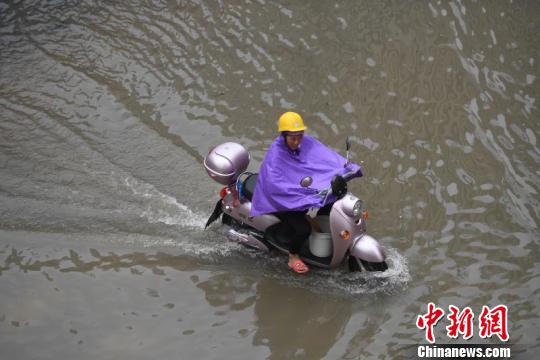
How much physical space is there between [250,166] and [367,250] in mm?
2513

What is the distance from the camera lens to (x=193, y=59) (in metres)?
9.85

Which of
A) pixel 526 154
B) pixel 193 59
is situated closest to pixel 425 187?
pixel 526 154

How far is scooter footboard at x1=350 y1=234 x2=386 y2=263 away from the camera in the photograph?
592 cm

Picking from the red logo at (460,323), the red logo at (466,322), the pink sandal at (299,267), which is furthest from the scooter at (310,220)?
the red logo at (460,323)

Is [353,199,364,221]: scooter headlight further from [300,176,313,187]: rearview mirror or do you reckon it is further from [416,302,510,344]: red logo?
[416,302,510,344]: red logo

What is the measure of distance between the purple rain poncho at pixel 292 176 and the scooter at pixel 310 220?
12 cm

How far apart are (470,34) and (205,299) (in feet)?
21.3

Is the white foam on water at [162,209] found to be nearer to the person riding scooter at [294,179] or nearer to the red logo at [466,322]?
the person riding scooter at [294,179]

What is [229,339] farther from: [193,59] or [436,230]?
[193,59]

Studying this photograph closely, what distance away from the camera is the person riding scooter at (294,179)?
235 inches

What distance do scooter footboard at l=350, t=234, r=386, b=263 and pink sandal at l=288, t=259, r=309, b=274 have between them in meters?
0.57

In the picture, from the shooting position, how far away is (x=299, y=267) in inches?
250

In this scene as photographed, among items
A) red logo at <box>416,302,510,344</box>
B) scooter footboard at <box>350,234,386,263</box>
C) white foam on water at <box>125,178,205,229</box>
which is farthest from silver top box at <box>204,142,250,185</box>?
red logo at <box>416,302,510,344</box>

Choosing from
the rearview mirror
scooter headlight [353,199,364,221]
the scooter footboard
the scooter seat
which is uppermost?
the rearview mirror
